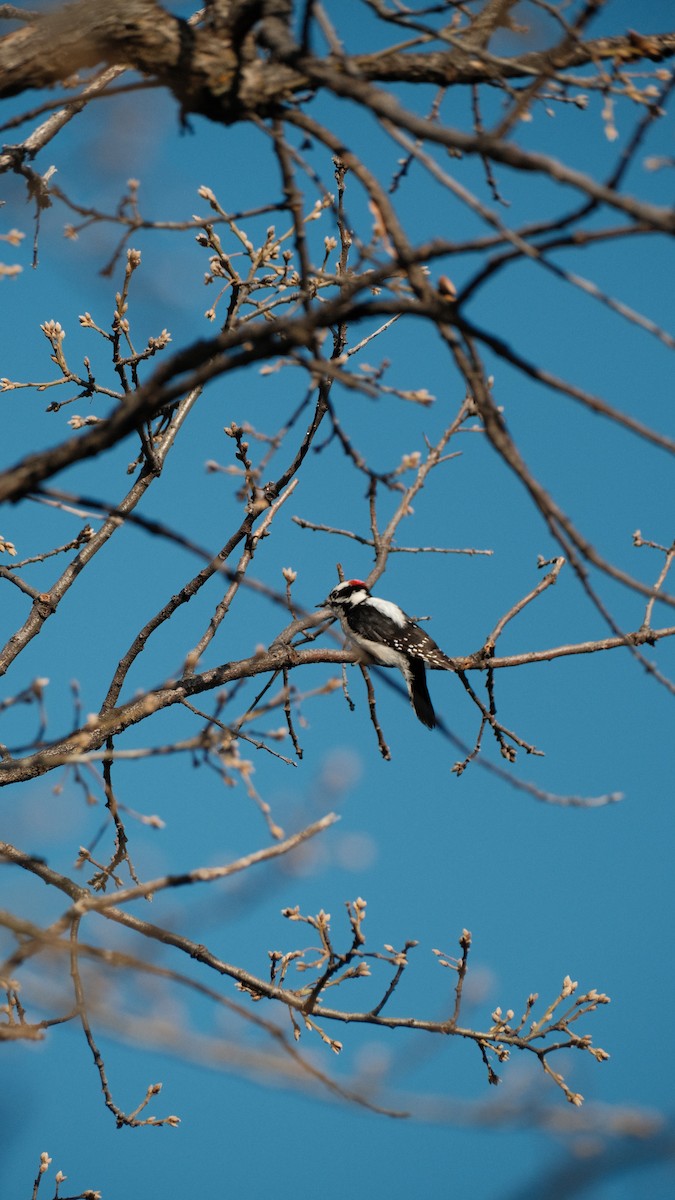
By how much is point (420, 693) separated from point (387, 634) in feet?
1.63

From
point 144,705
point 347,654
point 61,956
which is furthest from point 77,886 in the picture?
point 61,956

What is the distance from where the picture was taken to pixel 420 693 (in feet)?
24.2

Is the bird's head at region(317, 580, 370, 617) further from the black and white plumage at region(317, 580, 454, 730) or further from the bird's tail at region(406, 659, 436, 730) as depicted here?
the bird's tail at region(406, 659, 436, 730)

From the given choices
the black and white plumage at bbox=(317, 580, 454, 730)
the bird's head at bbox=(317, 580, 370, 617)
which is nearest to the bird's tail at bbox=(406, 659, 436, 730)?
the black and white plumage at bbox=(317, 580, 454, 730)

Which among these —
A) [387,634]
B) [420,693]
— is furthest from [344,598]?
[420,693]

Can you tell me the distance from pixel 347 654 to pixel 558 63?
2627 millimetres

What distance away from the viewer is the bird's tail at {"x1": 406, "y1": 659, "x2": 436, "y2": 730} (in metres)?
7.03

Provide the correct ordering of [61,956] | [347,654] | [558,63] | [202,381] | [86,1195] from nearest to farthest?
[61,956] < [202,381] < [558,63] < [86,1195] < [347,654]

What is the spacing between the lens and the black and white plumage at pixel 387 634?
7.11 metres

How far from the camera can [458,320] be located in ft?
6.91

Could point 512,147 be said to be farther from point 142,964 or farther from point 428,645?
Result: point 428,645

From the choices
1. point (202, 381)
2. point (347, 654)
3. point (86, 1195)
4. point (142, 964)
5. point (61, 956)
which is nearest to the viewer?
point (142, 964)

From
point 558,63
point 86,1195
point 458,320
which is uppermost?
point 558,63

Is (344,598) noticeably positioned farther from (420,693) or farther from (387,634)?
(420,693)
